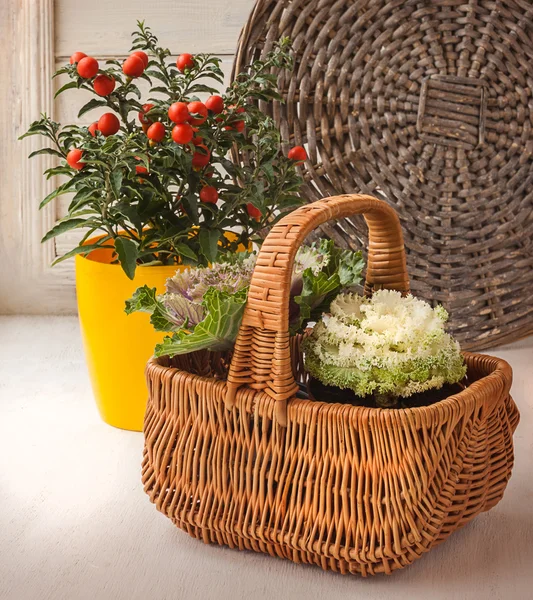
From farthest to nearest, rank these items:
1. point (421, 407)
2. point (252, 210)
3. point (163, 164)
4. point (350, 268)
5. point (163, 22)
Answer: point (163, 22) < point (252, 210) < point (163, 164) < point (350, 268) < point (421, 407)

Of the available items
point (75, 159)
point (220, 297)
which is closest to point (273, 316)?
point (220, 297)

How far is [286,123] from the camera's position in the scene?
167cm

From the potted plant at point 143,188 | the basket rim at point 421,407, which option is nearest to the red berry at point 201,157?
the potted plant at point 143,188

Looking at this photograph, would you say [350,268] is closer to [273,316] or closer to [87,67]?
[273,316]

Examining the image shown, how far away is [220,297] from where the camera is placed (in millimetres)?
939

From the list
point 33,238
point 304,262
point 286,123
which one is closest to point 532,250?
point 286,123

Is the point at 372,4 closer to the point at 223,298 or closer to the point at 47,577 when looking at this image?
the point at 223,298

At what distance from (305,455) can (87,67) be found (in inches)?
25.2

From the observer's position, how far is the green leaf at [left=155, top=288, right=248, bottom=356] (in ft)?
3.06

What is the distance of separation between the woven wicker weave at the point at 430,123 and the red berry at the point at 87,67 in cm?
48

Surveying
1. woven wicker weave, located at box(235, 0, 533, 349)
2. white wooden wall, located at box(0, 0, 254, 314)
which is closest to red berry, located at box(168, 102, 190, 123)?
woven wicker weave, located at box(235, 0, 533, 349)

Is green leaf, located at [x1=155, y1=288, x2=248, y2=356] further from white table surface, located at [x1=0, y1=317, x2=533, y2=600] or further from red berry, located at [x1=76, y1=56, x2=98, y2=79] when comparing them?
red berry, located at [x1=76, y1=56, x2=98, y2=79]

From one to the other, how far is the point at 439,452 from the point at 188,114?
1.97ft

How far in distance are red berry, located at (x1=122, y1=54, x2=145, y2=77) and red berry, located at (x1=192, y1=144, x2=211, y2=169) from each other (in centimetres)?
14
